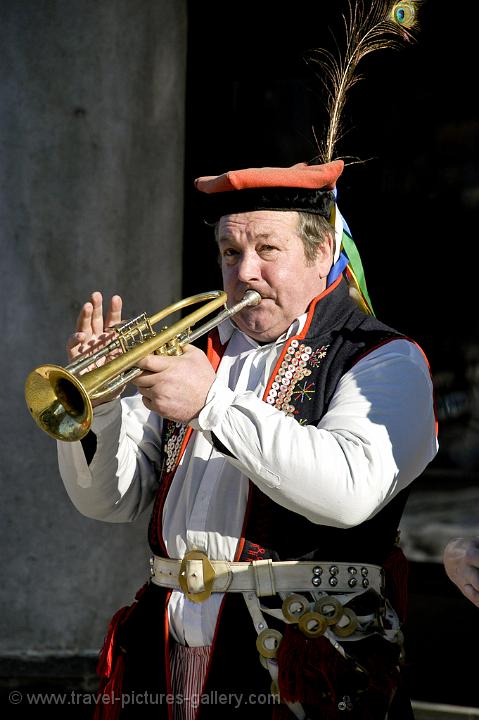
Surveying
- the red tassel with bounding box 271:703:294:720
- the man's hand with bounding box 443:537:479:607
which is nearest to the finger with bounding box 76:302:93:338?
the red tassel with bounding box 271:703:294:720

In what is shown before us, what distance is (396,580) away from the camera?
2826 mm

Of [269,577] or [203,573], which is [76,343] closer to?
[203,573]

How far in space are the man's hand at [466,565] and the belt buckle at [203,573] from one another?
751mm

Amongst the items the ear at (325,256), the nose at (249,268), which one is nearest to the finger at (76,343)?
the nose at (249,268)

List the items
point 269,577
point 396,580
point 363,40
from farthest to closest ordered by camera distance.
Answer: point 363,40
point 396,580
point 269,577

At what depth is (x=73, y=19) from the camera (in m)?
4.66

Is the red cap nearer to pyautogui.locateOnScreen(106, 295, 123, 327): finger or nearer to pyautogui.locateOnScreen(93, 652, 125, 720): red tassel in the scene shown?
pyautogui.locateOnScreen(106, 295, 123, 327): finger

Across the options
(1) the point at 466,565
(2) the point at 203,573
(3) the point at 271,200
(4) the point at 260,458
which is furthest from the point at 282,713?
(3) the point at 271,200

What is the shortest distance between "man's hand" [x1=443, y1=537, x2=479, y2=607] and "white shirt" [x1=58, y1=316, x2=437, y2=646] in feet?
1.31

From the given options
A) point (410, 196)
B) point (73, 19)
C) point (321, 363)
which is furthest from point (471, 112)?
point (321, 363)

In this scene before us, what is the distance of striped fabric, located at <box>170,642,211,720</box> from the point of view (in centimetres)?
268

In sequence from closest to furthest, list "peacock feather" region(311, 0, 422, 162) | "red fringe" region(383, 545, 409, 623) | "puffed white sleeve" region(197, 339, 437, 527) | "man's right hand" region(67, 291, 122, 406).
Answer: "puffed white sleeve" region(197, 339, 437, 527)
"red fringe" region(383, 545, 409, 623)
"man's right hand" region(67, 291, 122, 406)
"peacock feather" region(311, 0, 422, 162)

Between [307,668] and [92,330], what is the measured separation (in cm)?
112

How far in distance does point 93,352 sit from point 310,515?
2.53 feet
